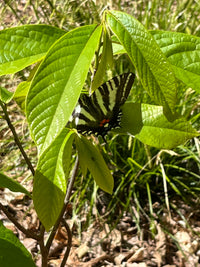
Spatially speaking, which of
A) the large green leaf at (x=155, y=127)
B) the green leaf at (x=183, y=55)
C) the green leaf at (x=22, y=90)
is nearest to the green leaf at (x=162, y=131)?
the large green leaf at (x=155, y=127)

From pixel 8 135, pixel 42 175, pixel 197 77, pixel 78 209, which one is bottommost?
pixel 78 209

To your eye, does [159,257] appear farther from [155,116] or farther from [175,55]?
[175,55]

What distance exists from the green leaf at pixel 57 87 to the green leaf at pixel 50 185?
0.51 ft

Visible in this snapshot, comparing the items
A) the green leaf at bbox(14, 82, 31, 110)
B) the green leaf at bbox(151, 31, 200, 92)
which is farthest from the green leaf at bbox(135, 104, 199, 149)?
the green leaf at bbox(14, 82, 31, 110)

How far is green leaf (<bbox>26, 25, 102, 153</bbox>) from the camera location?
524 millimetres

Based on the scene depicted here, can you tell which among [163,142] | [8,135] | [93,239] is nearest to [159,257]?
[93,239]

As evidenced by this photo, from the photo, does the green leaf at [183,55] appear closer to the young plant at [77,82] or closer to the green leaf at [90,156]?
the young plant at [77,82]

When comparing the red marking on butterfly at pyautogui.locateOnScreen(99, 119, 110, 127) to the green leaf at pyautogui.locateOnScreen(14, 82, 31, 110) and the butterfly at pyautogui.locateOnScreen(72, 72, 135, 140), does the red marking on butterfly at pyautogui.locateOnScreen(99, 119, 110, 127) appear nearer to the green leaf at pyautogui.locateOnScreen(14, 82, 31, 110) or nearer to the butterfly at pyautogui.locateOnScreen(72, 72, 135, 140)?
the butterfly at pyautogui.locateOnScreen(72, 72, 135, 140)

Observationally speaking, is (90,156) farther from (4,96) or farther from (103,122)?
(4,96)

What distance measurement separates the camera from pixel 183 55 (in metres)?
0.66

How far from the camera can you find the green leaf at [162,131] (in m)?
0.75

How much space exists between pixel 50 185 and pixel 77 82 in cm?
22

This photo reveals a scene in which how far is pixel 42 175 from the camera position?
0.68 metres

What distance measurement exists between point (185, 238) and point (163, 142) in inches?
61.3
